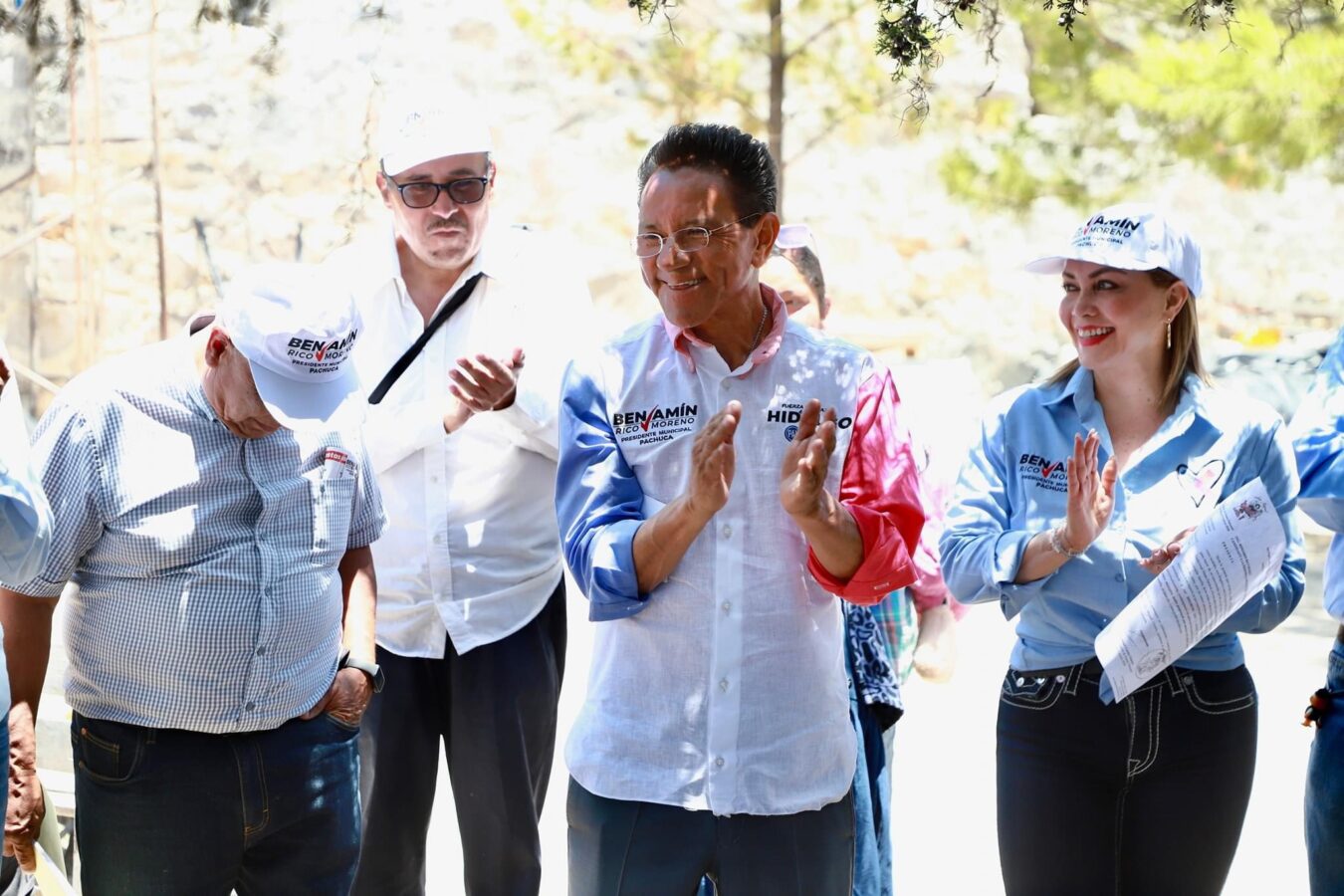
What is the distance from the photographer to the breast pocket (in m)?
3.12

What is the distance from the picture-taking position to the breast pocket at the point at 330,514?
312 cm

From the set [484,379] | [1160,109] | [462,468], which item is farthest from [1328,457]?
[1160,109]

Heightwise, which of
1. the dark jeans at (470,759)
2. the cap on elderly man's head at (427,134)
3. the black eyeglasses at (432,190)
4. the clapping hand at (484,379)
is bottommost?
the dark jeans at (470,759)

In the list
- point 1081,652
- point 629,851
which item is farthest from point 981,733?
point 629,851

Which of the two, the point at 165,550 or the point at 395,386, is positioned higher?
the point at 395,386

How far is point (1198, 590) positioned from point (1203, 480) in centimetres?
40

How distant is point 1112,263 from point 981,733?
4.09 m

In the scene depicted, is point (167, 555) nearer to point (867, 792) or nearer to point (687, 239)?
point (687, 239)

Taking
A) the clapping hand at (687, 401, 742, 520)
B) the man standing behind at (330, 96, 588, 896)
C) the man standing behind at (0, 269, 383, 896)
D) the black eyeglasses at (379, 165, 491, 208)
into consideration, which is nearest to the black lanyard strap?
the man standing behind at (330, 96, 588, 896)

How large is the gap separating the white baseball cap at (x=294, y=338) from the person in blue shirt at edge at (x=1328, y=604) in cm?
194

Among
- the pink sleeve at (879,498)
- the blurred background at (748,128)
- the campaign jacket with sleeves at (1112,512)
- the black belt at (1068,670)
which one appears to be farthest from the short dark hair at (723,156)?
the blurred background at (748,128)

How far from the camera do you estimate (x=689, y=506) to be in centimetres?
261

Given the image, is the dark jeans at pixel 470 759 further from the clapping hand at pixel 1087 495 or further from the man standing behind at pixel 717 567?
the clapping hand at pixel 1087 495

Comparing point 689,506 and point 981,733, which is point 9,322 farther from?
point 689,506
